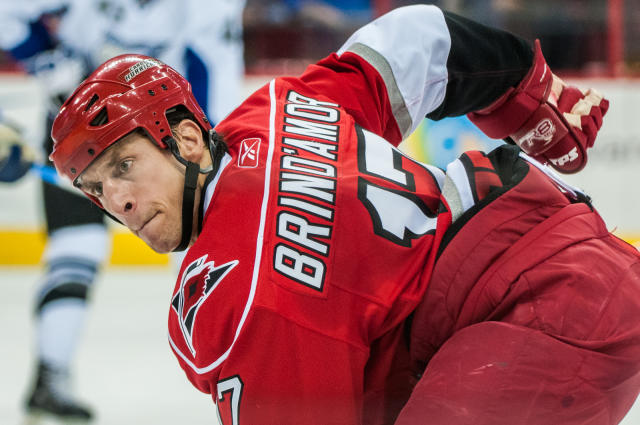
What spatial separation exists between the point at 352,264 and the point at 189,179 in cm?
25

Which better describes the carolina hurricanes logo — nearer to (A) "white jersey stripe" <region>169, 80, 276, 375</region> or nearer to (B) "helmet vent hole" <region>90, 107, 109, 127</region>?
(A) "white jersey stripe" <region>169, 80, 276, 375</region>

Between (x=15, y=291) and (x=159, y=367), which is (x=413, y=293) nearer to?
(x=159, y=367)

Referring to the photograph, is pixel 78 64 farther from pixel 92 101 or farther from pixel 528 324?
pixel 528 324

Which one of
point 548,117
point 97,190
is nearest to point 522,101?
point 548,117

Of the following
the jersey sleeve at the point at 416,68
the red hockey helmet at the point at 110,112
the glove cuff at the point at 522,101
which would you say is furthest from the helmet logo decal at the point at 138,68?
the glove cuff at the point at 522,101

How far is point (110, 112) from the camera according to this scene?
3.88 feet

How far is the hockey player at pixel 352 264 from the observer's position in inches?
42.8

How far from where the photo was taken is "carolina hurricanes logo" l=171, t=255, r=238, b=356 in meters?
1.10

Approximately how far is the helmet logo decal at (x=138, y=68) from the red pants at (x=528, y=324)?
482mm

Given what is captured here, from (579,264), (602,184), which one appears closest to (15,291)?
(602,184)

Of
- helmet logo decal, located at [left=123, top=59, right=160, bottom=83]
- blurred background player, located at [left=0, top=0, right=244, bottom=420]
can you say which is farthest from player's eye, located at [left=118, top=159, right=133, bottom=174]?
blurred background player, located at [left=0, top=0, right=244, bottom=420]

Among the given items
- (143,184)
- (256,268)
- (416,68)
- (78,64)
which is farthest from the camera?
(78,64)

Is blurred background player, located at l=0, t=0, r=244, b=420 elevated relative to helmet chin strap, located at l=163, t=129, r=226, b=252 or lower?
lower

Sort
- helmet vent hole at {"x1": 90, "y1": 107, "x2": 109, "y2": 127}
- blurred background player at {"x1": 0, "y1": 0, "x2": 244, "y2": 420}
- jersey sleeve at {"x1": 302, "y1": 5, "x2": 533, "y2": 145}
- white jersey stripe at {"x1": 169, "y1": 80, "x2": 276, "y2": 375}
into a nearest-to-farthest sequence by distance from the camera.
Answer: white jersey stripe at {"x1": 169, "y1": 80, "x2": 276, "y2": 375} < helmet vent hole at {"x1": 90, "y1": 107, "x2": 109, "y2": 127} < jersey sleeve at {"x1": 302, "y1": 5, "x2": 533, "y2": 145} < blurred background player at {"x1": 0, "y1": 0, "x2": 244, "y2": 420}
